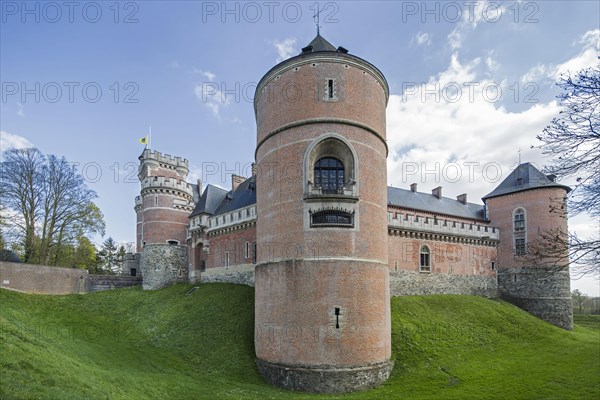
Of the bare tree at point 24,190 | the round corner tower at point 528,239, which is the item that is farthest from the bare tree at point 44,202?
the round corner tower at point 528,239

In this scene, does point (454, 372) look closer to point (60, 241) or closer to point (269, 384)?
point (269, 384)

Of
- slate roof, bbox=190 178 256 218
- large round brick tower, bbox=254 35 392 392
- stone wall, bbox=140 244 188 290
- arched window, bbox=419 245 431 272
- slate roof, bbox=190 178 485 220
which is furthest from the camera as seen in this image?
stone wall, bbox=140 244 188 290

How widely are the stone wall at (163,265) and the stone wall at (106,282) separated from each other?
2621 millimetres

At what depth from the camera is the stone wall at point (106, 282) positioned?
31.5 meters

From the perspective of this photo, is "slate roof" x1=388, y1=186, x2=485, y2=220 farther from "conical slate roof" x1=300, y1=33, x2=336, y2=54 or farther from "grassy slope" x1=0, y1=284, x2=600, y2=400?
"conical slate roof" x1=300, y1=33, x2=336, y2=54

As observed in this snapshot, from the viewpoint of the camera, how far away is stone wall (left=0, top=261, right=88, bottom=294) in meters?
25.8

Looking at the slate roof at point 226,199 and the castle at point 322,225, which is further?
the slate roof at point 226,199

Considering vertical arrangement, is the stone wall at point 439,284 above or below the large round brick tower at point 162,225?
below

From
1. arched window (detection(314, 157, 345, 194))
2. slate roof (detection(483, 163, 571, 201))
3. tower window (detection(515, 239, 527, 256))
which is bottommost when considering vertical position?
tower window (detection(515, 239, 527, 256))

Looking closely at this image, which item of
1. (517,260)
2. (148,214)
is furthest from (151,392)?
(517,260)

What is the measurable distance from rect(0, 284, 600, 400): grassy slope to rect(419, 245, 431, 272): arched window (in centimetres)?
239

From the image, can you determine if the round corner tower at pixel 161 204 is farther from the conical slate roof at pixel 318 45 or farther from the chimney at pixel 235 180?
the conical slate roof at pixel 318 45

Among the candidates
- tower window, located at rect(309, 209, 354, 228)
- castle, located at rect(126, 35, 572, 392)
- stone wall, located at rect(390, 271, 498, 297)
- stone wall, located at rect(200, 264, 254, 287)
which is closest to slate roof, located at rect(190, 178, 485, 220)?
stone wall, located at rect(200, 264, 254, 287)

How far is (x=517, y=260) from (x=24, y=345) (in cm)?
3306
